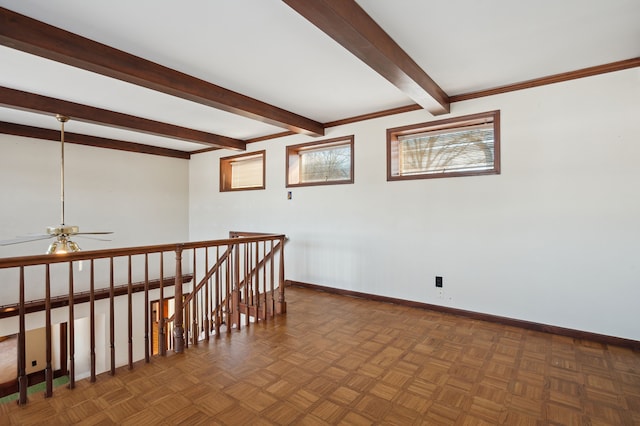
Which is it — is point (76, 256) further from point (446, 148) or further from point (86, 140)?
point (86, 140)

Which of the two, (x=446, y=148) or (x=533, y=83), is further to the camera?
(x=446, y=148)

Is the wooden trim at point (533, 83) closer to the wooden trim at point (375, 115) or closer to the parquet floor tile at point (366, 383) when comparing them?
the wooden trim at point (375, 115)

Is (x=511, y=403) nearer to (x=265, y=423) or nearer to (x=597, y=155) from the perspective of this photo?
(x=265, y=423)

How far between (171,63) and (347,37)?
1545 mm

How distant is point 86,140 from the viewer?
5.09 meters

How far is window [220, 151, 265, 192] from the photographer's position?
17.9 ft

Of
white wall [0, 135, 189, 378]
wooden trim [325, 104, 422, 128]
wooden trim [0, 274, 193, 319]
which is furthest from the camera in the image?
white wall [0, 135, 189, 378]

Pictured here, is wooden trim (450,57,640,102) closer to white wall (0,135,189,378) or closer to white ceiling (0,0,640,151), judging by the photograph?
white ceiling (0,0,640,151)

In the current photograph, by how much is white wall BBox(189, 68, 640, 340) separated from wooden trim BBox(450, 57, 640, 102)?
0.05 m

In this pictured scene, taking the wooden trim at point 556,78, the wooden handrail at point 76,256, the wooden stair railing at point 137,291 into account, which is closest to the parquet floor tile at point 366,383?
the wooden stair railing at point 137,291

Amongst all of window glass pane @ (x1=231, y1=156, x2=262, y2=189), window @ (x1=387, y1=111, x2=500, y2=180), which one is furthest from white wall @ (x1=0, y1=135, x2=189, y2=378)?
window @ (x1=387, y1=111, x2=500, y2=180)

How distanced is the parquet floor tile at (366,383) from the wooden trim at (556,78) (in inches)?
90.9

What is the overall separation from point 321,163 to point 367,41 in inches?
107

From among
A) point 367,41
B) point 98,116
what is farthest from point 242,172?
point 367,41
